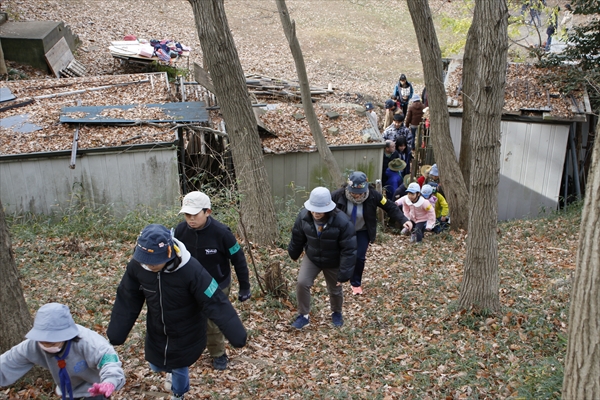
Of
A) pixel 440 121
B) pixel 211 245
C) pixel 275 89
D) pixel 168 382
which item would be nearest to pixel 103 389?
pixel 168 382

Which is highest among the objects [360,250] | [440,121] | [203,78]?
[203,78]

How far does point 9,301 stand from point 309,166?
8923 mm

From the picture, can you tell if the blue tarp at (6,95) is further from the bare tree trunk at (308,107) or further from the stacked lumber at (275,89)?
the bare tree trunk at (308,107)

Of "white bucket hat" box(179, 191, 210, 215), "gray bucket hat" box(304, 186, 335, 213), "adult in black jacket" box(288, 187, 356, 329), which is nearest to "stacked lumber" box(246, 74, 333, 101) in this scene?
"adult in black jacket" box(288, 187, 356, 329)

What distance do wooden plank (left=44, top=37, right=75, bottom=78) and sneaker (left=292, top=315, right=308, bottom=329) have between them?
15708 mm

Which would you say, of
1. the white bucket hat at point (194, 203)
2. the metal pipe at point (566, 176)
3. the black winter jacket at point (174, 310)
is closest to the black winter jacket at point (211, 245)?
the white bucket hat at point (194, 203)

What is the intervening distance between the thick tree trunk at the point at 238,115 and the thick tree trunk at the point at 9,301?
14.8ft

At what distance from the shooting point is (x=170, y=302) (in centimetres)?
452

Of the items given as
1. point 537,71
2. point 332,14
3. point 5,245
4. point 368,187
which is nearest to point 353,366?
point 368,187

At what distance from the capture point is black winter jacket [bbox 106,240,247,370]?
4461mm

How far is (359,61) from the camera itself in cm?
2762

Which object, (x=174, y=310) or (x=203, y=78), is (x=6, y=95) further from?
(x=174, y=310)

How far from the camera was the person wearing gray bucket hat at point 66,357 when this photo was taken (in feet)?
12.3

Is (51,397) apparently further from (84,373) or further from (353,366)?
(353,366)
